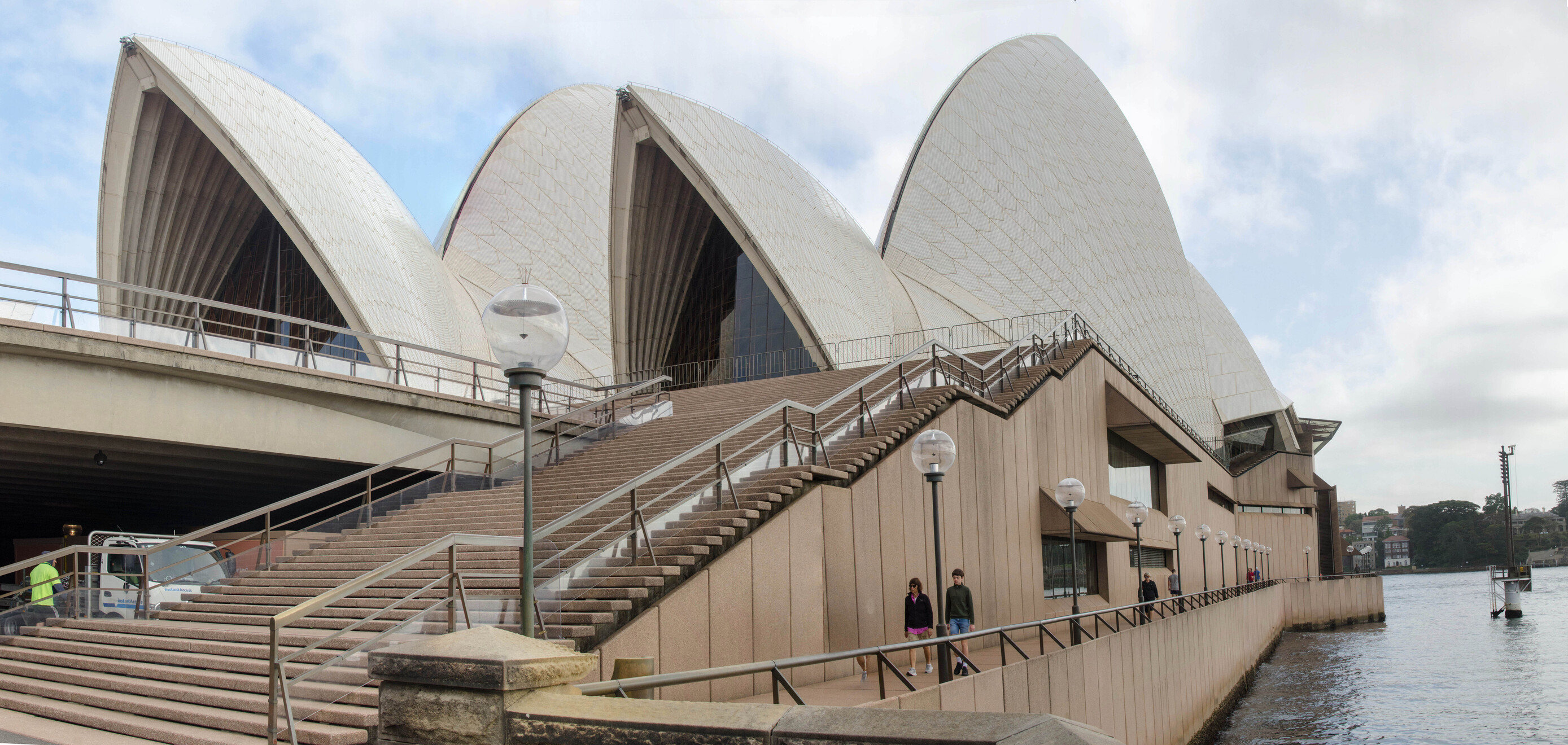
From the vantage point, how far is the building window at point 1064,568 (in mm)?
16812

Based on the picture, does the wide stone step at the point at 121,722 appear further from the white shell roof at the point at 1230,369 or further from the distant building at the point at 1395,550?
the distant building at the point at 1395,550

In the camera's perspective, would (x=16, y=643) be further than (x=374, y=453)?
No

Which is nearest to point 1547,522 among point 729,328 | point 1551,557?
point 1551,557

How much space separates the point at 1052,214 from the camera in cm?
3694

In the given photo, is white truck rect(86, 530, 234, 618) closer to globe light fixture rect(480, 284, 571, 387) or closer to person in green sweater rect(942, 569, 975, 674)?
globe light fixture rect(480, 284, 571, 387)

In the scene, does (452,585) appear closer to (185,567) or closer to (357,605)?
(357,605)

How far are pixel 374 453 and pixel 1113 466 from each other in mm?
16871

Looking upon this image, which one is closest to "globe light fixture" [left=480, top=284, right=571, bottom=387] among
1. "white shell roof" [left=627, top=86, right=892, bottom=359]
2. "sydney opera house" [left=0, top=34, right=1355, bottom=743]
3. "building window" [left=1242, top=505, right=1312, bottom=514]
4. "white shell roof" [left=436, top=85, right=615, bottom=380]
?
"sydney opera house" [left=0, top=34, right=1355, bottom=743]

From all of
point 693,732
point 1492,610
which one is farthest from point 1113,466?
point 1492,610

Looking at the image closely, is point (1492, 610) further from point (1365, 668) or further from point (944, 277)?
point (944, 277)

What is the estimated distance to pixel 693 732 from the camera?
2.96 meters

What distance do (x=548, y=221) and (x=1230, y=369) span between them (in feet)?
105

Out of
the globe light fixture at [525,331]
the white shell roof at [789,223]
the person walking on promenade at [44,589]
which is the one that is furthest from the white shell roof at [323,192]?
the globe light fixture at [525,331]

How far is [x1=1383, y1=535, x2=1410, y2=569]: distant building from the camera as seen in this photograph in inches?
5837
